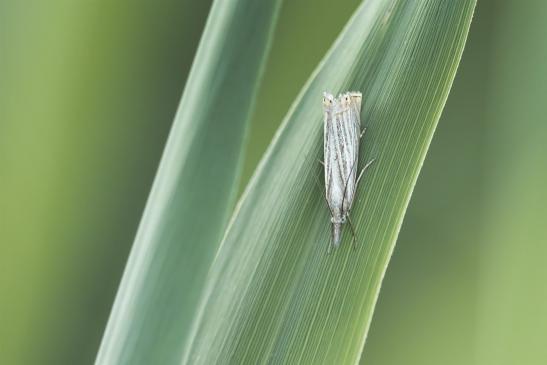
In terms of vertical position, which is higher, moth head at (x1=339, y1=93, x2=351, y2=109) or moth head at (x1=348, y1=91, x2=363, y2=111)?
moth head at (x1=348, y1=91, x2=363, y2=111)

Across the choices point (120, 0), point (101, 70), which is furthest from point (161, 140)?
A: point (120, 0)

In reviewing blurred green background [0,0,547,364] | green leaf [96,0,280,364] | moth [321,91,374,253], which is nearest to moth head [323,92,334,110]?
moth [321,91,374,253]

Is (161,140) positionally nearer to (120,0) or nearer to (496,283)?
(120,0)

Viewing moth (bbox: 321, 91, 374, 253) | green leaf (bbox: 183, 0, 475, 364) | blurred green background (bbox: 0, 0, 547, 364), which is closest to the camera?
green leaf (bbox: 183, 0, 475, 364)

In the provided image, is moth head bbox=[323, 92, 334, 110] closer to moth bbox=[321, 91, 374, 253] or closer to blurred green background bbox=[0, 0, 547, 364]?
moth bbox=[321, 91, 374, 253]

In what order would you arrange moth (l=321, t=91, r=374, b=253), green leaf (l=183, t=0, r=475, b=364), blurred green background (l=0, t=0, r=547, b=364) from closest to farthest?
green leaf (l=183, t=0, r=475, b=364)
moth (l=321, t=91, r=374, b=253)
blurred green background (l=0, t=0, r=547, b=364)
